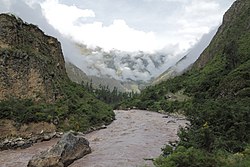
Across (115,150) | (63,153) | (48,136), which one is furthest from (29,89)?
(63,153)

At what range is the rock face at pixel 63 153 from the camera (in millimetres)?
29641

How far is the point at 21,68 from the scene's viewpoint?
53.0 metres

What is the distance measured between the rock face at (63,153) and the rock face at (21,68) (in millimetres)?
19508

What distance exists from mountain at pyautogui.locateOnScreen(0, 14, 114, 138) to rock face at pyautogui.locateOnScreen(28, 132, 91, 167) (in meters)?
15.1

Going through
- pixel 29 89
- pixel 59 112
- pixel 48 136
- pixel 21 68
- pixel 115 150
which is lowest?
pixel 115 150

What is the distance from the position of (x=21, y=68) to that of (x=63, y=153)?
25.4 meters

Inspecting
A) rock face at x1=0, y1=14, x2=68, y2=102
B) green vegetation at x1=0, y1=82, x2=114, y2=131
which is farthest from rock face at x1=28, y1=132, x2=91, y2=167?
rock face at x1=0, y1=14, x2=68, y2=102

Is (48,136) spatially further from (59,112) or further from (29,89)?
(29,89)

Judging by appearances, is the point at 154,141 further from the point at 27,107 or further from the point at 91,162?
the point at 27,107

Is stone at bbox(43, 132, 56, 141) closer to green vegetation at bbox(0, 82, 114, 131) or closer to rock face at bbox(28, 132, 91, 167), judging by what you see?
green vegetation at bbox(0, 82, 114, 131)

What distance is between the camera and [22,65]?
53.2 m

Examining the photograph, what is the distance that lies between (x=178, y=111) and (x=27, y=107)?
5029 centimetres

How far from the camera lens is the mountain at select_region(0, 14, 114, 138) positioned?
1925 inches

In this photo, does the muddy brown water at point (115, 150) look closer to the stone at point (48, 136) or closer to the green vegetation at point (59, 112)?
the stone at point (48, 136)
